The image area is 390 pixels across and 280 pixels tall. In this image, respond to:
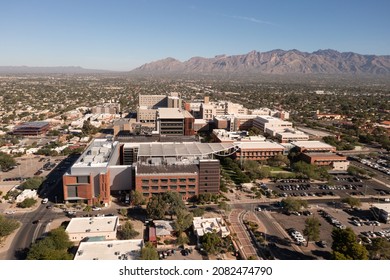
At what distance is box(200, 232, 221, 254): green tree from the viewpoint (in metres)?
19.0

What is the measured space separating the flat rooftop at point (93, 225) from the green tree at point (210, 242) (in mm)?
6280

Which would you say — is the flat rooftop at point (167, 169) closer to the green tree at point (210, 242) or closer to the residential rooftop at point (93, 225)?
the residential rooftop at point (93, 225)

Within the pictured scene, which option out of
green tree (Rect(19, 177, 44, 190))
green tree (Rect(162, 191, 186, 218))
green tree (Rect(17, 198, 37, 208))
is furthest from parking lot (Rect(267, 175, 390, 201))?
green tree (Rect(19, 177, 44, 190))

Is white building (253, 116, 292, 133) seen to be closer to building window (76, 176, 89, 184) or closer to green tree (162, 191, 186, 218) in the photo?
green tree (162, 191, 186, 218)

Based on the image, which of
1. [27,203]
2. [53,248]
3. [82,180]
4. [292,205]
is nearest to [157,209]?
[53,248]

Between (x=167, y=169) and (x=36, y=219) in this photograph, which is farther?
A: (x=167, y=169)

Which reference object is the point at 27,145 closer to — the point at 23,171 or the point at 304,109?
the point at 23,171

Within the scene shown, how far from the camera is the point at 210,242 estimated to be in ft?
62.6

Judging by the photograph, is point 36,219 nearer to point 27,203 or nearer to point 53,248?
point 27,203

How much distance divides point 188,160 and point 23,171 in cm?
2004

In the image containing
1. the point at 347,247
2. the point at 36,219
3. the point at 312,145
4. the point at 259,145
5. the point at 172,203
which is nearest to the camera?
the point at 347,247

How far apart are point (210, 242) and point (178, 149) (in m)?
14.2

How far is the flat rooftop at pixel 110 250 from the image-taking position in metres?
17.0
